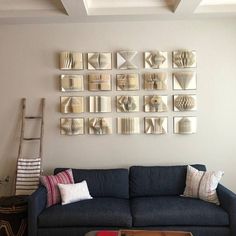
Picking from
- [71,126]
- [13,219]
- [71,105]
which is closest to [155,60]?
[71,105]

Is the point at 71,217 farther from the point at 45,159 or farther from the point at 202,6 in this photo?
the point at 202,6

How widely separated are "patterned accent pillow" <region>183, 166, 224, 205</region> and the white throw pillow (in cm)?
113

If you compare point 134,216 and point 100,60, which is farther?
point 100,60

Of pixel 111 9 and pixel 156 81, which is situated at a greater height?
pixel 111 9

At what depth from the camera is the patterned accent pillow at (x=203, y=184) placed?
3.12m

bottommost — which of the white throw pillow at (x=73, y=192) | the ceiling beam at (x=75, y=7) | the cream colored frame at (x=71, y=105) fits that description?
the white throw pillow at (x=73, y=192)

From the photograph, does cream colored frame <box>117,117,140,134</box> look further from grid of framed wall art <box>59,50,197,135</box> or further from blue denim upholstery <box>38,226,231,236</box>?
blue denim upholstery <box>38,226,231,236</box>

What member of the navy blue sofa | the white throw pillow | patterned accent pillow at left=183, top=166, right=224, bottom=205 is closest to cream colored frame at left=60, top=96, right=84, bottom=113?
the white throw pillow

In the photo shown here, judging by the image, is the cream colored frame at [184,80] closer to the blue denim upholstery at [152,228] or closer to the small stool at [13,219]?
the blue denim upholstery at [152,228]

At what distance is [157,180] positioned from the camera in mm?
3408

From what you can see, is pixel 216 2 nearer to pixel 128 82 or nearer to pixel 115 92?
pixel 128 82

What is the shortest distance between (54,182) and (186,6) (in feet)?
7.98

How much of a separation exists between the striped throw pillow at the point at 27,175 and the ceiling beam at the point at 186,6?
2.43 m

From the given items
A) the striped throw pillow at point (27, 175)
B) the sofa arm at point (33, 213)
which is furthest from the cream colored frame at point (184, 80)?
the sofa arm at point (33, 213)
